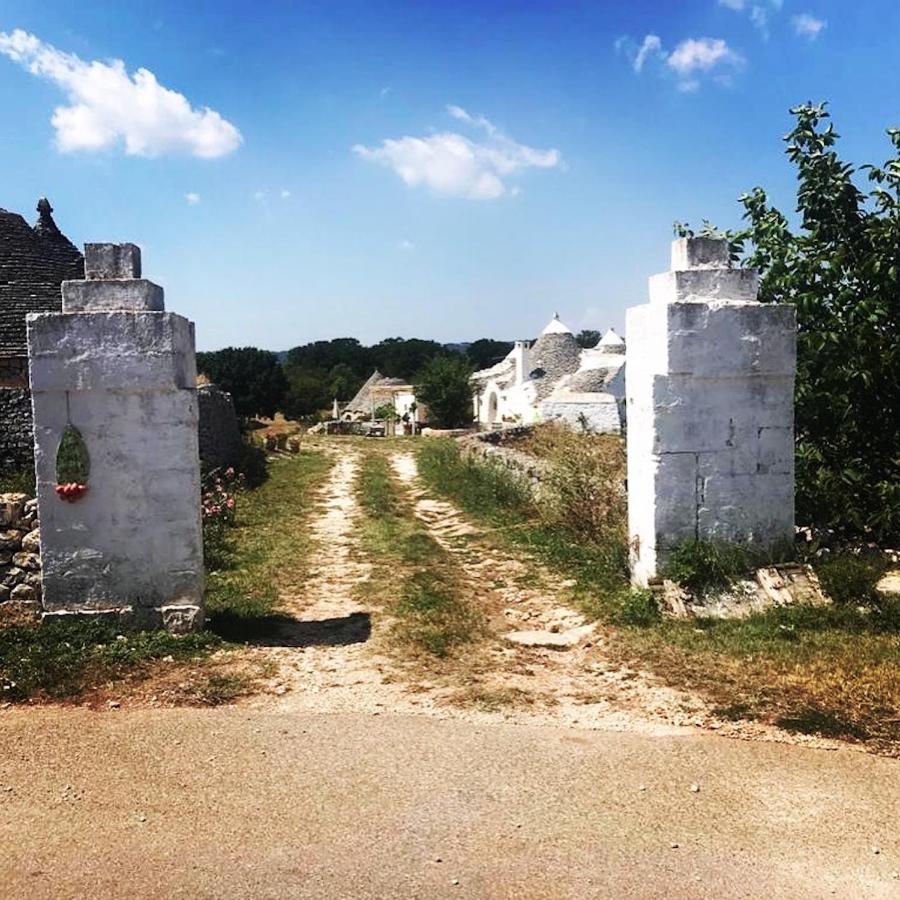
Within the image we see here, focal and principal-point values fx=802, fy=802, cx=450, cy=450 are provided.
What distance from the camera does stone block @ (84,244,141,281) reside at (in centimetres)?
607

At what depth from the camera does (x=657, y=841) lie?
3.34m

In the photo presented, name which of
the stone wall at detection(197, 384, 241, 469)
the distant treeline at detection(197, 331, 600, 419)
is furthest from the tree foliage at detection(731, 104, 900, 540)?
the distant treeline at detection(197, 331, 600, 419)

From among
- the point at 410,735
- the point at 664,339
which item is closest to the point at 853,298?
the point at 664,339

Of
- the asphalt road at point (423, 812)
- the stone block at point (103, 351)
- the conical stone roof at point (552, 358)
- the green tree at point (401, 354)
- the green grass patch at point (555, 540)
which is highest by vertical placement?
the green tree at point (401, 354)

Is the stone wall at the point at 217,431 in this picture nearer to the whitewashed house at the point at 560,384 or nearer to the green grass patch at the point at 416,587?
the green grass patch at the point at 416,587

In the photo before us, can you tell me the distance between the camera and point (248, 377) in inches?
2114

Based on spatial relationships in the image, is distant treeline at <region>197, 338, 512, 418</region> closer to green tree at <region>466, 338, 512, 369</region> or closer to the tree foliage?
Answer: green tree at <region>466, 338, 512, 369</region>

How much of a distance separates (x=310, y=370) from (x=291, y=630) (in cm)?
7367

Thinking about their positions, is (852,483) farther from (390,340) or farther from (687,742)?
(390,340)

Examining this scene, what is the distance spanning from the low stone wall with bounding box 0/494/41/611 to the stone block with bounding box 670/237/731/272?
5700mm

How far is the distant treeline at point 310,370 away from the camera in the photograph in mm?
53594

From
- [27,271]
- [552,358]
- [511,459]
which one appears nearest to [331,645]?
[511,459]

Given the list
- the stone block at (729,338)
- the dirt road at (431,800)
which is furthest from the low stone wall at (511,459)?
the dirt road at (431,800)

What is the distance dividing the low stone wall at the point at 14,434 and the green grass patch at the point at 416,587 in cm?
750
